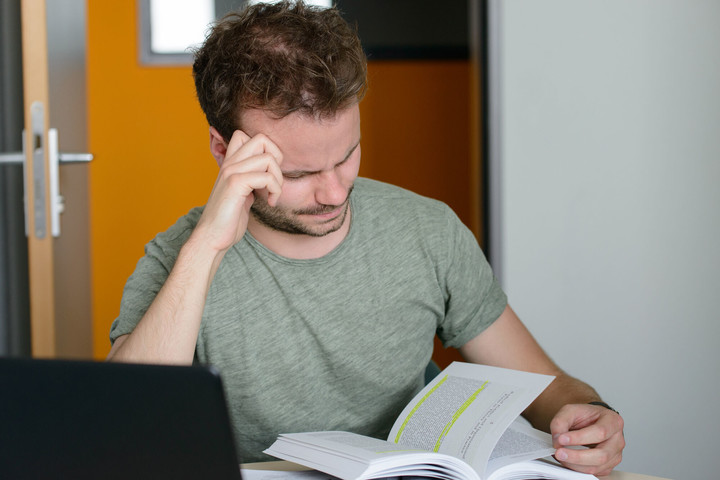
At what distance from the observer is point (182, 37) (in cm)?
272

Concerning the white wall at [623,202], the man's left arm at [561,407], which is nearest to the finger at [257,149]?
the man's left arm at [561,407]

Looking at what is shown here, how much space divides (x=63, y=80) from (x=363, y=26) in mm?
1225

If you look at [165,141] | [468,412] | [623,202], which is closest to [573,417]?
[468,412]

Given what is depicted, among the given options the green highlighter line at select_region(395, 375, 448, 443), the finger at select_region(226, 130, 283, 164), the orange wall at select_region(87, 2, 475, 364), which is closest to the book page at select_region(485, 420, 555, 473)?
the green highlighter line at select_region(395, 375, 448, 443)

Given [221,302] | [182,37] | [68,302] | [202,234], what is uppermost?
[182,37]

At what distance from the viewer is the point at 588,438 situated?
0.90 metres

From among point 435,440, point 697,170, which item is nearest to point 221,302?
point 435,440

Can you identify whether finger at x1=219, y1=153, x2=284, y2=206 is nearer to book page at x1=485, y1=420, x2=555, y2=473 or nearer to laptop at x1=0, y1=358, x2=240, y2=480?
book page at x1=485, y1=420, x2=555, y2=473

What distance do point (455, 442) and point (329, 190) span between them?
0.45 meters

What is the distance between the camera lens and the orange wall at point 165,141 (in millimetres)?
2699

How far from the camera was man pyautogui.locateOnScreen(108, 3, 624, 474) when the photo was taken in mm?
1104

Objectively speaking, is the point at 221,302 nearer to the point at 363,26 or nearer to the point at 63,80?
the point at 63,80

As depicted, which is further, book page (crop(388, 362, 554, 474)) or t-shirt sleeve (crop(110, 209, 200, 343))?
t-shirt sleeve (crop(110, 209, 200, 343))

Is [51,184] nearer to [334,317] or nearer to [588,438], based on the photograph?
[334,317]
